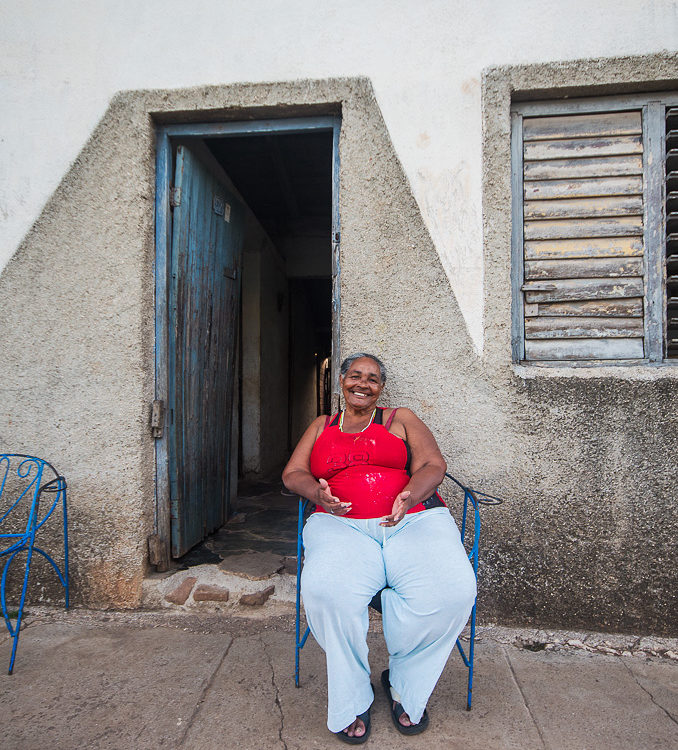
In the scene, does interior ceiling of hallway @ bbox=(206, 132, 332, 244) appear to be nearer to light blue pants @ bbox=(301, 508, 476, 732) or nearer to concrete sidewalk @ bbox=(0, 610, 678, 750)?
light blue pants @ bbox=(301, 508, 476, 732)

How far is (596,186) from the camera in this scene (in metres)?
2.73

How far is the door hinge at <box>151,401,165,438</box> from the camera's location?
288 cm

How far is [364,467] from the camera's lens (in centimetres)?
223

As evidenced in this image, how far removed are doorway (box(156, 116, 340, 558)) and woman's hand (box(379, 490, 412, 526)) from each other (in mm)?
988

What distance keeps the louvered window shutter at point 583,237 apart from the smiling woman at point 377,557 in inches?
41.1

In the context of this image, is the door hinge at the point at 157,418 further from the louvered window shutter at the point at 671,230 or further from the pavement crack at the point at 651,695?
the louvered window shutter at the point at 671,230

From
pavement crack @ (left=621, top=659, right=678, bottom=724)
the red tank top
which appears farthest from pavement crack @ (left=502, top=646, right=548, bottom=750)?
the red tank top

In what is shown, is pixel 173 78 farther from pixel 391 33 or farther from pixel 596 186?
pixel 596 186

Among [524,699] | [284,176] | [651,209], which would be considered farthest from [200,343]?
[284,176]

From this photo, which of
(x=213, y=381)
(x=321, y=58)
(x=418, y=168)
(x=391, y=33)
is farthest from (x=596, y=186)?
(x=213, y=381)

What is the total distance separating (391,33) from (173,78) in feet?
4.01

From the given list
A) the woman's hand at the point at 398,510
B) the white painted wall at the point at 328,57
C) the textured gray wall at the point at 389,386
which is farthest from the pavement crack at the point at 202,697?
the white painted wall at the point at 328,57

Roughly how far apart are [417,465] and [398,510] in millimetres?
312

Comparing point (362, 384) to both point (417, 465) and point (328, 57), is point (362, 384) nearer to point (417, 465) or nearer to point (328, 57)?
point (417, 465)
